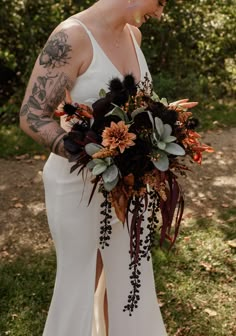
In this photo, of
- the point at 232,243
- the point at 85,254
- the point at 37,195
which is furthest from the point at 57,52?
the point at 37,195

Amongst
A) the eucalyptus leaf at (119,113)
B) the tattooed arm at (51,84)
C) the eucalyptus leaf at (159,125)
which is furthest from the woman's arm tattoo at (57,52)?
the eucalyptus leaf at (159,125)

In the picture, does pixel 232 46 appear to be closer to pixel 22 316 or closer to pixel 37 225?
pixel 37 225

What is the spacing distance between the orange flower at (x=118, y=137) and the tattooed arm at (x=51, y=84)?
0.33m

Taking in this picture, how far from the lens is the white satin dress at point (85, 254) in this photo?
2406 millimetres

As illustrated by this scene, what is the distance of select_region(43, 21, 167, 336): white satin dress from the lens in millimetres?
2406

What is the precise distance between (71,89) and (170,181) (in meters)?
0.58

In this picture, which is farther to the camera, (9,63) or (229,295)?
(9,63)

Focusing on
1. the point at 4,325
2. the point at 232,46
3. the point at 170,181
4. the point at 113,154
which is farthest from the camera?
the point at 232,46

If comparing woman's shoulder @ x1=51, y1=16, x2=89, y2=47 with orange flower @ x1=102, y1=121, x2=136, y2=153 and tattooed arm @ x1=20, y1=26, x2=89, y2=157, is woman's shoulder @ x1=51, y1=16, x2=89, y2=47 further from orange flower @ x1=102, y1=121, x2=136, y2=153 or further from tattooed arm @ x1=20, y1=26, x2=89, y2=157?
orange flower @ x1=102, y1=121, x2=136, y2=153

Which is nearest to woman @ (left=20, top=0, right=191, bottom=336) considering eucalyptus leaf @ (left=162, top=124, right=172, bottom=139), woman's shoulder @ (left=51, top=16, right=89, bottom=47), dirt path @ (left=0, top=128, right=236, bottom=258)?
woman's shoulder @ (left=51, top=16, right=89, bottom=47)

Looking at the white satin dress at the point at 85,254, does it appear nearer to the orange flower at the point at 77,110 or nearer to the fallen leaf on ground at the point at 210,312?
the orange flower at the point at 77,110

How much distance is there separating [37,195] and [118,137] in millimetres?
3759

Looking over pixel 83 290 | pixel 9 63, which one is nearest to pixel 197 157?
pixel 83 290

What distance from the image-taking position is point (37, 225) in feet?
16.8
